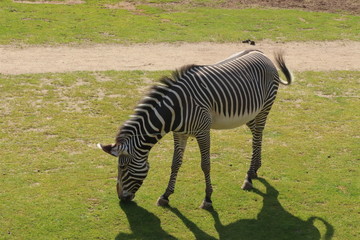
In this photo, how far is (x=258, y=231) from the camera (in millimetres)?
8859

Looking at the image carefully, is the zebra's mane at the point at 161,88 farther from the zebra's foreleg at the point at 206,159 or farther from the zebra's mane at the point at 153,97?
the zebra's foreleg at the point at 206,159

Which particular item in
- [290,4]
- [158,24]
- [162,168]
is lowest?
[162,168]

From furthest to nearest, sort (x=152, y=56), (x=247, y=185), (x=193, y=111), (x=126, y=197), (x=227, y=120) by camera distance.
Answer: (x=152, y=56), (x=247, y=185), (x=227, y=120), (x=126, y=197), (x=193, y=111)

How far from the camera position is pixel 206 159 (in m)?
9.33

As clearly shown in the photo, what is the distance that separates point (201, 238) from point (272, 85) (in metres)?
3.70

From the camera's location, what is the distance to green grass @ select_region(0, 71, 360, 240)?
29.2 feet

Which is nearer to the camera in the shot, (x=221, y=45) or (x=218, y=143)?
(x=218, y=143)

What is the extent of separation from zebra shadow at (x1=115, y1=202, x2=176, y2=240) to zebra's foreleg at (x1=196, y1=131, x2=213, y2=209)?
3.35 ft

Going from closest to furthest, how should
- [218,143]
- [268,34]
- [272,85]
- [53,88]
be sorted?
[272,85], [218,143], [53,88], [268,34]

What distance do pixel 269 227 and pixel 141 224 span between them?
7.35ft

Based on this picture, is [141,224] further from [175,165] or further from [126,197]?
[175,165]

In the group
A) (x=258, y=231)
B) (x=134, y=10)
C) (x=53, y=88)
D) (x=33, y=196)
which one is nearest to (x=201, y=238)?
(x=258, y=231)

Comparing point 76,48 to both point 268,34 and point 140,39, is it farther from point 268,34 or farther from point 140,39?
point 268,34

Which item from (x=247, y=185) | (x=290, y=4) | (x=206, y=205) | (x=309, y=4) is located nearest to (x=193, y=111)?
(x=206, y=205)
